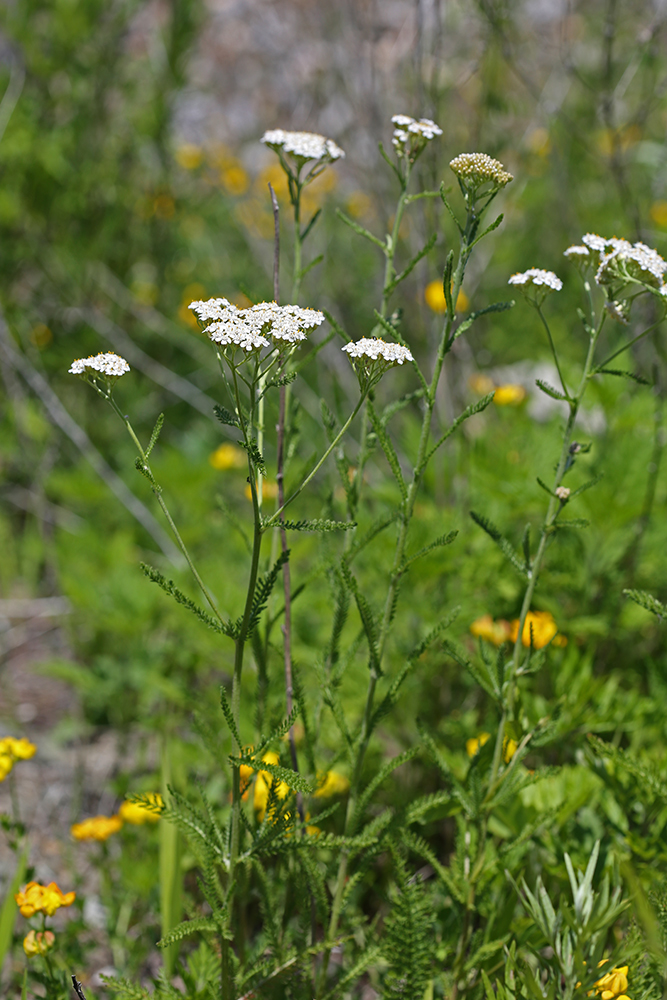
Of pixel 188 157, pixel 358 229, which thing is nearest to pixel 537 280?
pixel 358 229

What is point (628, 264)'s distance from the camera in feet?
3.41

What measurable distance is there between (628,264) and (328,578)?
0.64 m

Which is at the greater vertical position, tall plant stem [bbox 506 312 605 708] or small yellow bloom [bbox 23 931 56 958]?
tall plant stem [bbox 506 312 605 708]

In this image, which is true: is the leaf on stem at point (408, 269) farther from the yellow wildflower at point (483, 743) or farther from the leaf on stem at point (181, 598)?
the yellow wildflower at point (483, 743)

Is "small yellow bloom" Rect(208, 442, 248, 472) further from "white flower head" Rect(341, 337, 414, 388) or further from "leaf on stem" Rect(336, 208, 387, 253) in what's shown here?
"white flower head" Rect(341, 337, 414, 388)

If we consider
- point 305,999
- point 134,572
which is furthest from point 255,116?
point 305,999

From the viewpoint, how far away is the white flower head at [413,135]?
1061 mm

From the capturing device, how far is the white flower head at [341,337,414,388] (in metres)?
0.86

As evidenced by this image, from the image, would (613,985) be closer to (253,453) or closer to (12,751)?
(253,453)

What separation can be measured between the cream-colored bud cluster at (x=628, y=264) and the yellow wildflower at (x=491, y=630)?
2.61 feet

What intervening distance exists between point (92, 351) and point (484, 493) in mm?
1954

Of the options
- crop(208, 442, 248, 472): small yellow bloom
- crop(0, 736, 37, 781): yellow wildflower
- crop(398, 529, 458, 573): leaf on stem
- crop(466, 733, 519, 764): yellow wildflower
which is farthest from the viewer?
crop(208, 442, 248, 472): small yellow bloom

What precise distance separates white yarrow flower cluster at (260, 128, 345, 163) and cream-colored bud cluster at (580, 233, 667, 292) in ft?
1.31

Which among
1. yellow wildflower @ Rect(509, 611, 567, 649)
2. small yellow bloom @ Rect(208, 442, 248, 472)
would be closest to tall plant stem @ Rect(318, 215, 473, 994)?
yellow wildflower @ Rect(509, 611, 567, 649)
